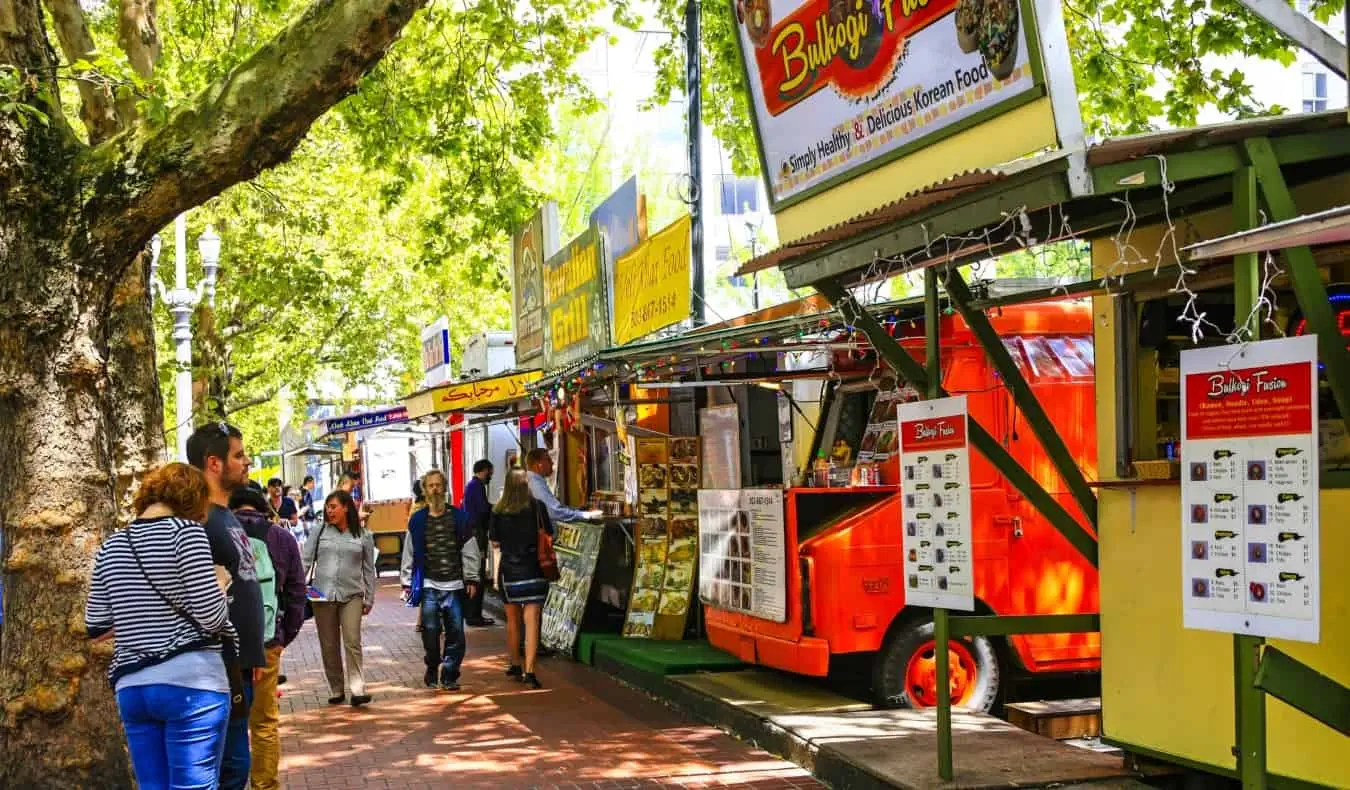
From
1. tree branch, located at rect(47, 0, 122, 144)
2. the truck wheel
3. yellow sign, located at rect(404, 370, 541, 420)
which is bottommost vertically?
the truck wheel

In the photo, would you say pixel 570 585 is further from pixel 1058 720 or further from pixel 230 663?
pixel 230 663

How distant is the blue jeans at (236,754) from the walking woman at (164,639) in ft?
2.51

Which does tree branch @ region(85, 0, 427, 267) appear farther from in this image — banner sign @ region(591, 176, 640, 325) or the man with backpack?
banner sign @ region(591, 176, 640, 325)

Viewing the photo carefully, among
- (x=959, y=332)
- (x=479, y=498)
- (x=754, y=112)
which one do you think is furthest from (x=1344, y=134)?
(x=479, y=498)

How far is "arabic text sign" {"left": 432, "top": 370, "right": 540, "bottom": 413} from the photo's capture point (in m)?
18.7

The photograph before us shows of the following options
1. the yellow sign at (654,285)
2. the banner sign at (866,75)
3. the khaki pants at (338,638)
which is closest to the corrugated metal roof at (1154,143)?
the banner sign at (866,75)

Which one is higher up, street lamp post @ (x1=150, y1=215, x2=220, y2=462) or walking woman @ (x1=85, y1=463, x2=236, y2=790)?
street lamp post @ (x1=150, y1=215, x2=220, y2=462)

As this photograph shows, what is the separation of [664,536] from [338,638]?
3.25 meters

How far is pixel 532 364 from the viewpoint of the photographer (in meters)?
21.3

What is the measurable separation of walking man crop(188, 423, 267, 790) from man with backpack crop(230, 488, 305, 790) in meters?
0.78

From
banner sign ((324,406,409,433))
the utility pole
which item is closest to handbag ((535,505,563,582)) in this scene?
the utility pole

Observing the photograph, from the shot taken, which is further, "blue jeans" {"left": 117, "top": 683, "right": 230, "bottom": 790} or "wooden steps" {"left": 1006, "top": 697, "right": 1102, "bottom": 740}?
"wooden steps" {"left": 1006, "top": 697, "right": 1102, "bottom": 740}

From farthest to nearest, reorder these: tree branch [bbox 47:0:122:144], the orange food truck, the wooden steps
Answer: tree branch [bbox 47:0:122:144]
the orange food truck
the wooden steps

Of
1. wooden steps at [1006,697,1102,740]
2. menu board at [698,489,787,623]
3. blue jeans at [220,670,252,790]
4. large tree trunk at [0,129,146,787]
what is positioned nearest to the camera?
blue jeans at [220,670,252,790]
